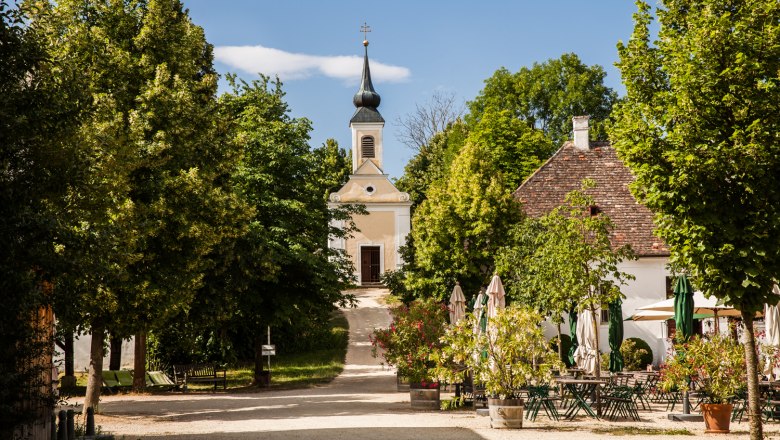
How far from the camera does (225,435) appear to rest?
15.2m

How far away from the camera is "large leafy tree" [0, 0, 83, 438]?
29.1 ft

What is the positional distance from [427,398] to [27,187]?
11.7m

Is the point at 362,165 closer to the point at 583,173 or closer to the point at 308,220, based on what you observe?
the point at 583,173

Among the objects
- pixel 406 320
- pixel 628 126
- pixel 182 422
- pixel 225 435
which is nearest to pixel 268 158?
pixel 406 320

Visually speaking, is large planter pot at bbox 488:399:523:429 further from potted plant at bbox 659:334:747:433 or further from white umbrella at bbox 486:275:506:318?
white umbrella at bbox 486:275:506:318

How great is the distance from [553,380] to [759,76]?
7.28 metres

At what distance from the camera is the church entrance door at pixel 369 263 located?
5788 centimetres

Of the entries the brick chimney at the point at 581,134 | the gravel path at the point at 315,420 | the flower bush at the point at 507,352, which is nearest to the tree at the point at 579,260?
the gravel path at the point at 315,420

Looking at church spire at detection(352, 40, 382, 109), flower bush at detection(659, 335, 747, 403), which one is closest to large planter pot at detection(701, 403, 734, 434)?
flower bush at detection(659, 335, 747, 403)

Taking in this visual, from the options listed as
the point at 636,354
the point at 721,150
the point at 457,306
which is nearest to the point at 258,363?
the point at 457,306

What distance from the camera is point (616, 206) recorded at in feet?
119

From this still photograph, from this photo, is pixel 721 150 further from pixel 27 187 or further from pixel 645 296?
pixel 645 296

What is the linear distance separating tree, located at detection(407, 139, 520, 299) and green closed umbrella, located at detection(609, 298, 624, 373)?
10.8 m

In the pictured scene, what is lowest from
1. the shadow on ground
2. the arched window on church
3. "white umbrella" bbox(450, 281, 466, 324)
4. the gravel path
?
the gravel path
